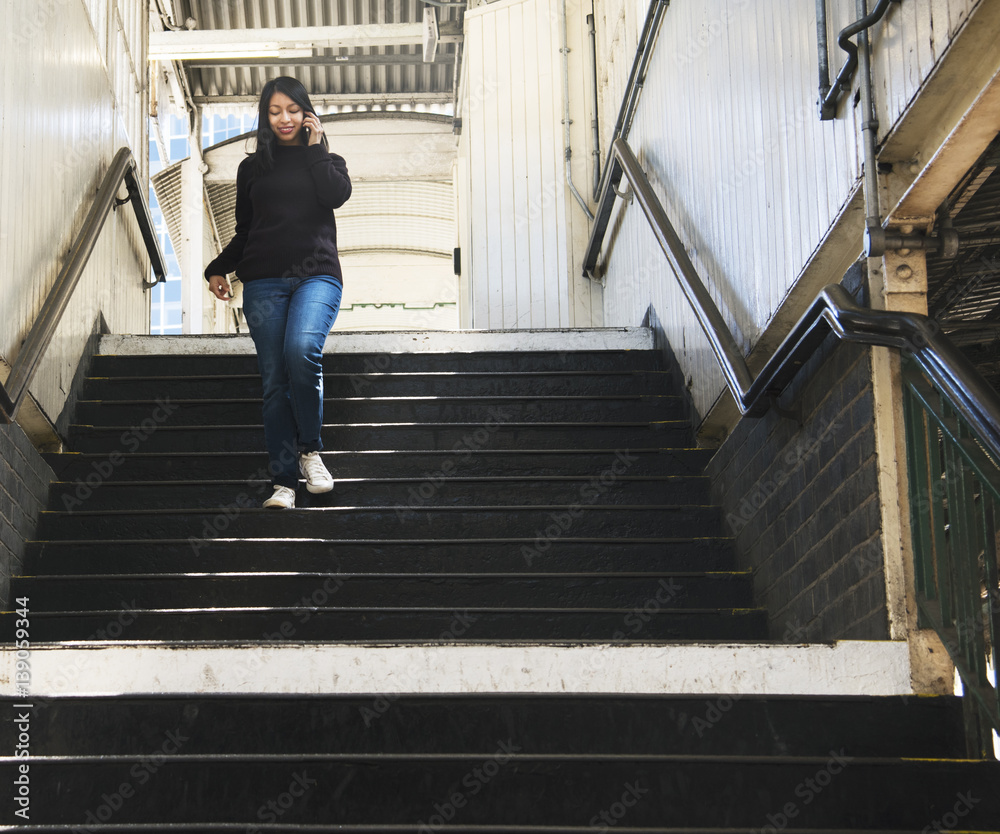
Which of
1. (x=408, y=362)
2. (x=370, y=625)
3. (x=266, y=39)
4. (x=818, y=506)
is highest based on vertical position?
(x=266, y=39)

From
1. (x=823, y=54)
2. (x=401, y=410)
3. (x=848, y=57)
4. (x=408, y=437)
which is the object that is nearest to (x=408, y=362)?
(x=401, y=410)

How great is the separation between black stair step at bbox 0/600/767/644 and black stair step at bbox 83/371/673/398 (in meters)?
1.63

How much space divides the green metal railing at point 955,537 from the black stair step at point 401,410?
2128 millimetres

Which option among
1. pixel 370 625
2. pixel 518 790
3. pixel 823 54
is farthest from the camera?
pixel 370 625

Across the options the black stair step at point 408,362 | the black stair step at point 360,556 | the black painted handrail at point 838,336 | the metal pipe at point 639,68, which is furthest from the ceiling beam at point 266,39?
the black stair step at point 360,556

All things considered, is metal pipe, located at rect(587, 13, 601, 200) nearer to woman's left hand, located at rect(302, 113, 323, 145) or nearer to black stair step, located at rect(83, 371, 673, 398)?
black stair step, located at rect(83, 371, 673, 398)

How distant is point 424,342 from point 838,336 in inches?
108

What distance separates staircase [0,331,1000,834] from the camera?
7.20 ft

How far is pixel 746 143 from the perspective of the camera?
372 centimetres

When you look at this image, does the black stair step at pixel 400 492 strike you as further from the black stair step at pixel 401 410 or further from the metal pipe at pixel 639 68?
the metal pipe at pixel 639 68

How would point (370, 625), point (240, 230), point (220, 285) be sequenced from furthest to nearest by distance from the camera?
point (240, 230), point (220, 285), point (370, 625)

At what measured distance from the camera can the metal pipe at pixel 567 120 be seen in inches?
289

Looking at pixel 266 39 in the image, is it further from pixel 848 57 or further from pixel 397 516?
pixel 848 57

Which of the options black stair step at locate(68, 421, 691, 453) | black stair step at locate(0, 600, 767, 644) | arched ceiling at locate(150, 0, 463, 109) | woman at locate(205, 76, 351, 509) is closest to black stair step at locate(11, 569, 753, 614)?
black stair step at locate(0, 600, 767, 644)
